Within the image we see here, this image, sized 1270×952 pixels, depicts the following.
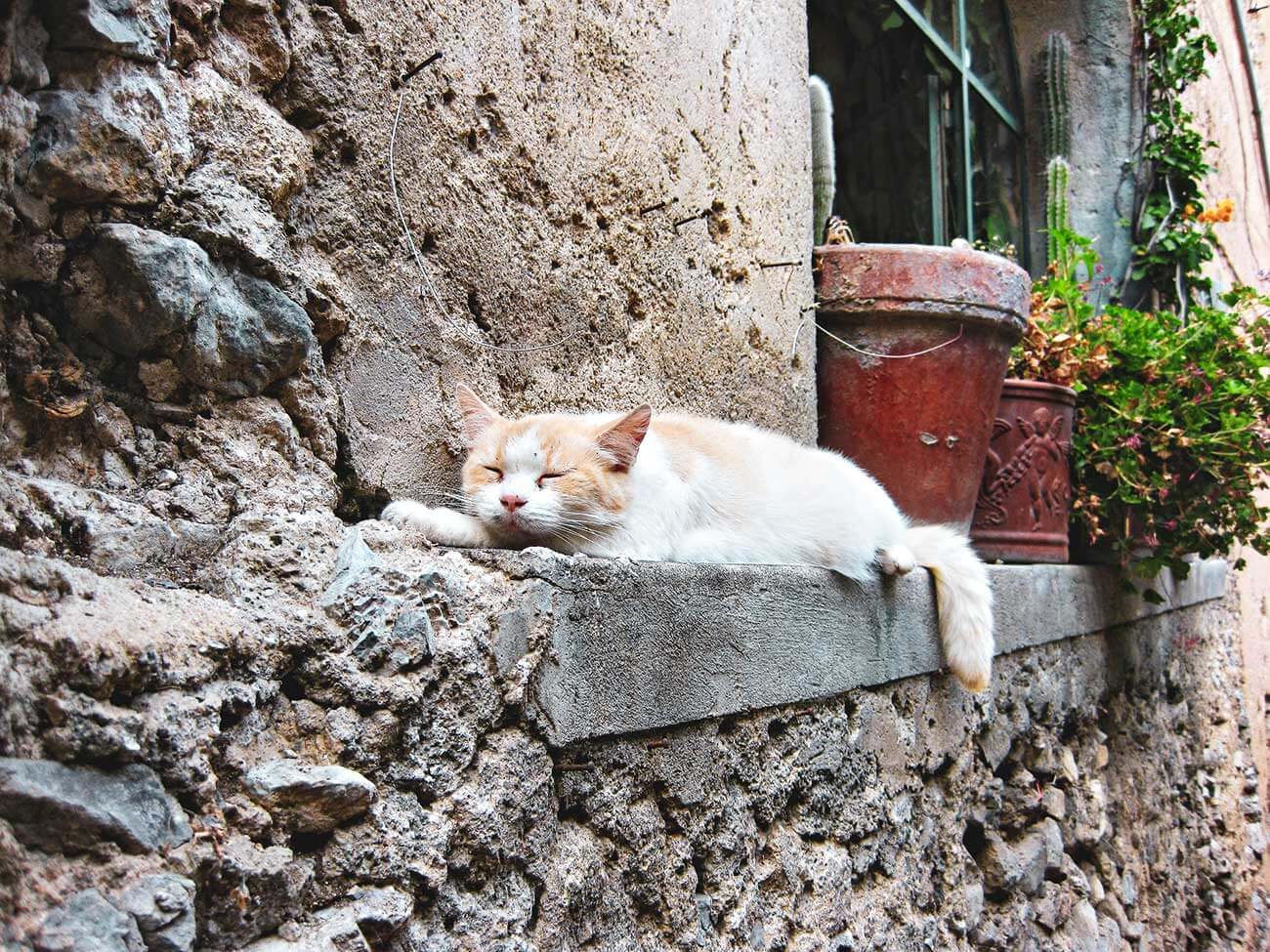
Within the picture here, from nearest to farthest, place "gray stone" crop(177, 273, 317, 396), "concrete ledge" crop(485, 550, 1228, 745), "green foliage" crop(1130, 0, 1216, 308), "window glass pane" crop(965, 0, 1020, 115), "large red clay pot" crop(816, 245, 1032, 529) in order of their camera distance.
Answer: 1. "gray stone" crop(177, 273, 317, 396)
2. "concrete ledge" crop(485, 550, 1228, 745)
3. "large red clay pot" crop(816, 245, 1032, 529)
4. "window glass pane" crop(965, 0, 1020, 115)
5. "green foliage" crop(1130, 0, 1216, 308)

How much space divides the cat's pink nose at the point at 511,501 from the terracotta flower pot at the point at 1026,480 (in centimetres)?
198

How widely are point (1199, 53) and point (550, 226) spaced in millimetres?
4548

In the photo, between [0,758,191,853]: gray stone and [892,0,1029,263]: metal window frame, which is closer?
[0,758,191,853]: gray stone

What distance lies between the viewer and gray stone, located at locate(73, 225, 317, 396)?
3.53 ft

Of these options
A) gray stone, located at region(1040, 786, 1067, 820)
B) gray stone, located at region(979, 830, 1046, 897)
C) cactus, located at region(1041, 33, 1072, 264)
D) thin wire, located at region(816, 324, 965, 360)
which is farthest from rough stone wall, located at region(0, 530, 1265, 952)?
cactus, located at region(1041, 33, 1072, 264)

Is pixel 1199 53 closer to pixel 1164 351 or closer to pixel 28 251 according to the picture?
pixel 1164 351

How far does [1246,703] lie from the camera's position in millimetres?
5395

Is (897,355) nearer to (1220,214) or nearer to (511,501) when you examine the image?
(511,501)

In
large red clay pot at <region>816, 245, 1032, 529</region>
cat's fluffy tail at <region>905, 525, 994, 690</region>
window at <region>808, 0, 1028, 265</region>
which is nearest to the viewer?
cat's fluffy tail at <region>905, 525, 994, 690</region>

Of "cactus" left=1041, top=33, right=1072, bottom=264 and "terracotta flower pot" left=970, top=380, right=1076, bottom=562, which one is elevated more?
"cactus" left=1041, top=33, right=1072, bottom=264

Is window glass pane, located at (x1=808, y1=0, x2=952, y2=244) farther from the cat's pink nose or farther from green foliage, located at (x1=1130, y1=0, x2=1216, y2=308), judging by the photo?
the cat's pink nose

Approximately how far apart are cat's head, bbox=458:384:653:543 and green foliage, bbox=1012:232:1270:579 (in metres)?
2.24

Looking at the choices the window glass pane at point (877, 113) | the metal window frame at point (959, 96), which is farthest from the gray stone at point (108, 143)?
the window glass pane at point (877, 113)

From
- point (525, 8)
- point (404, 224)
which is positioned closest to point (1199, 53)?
point (525, 8)
